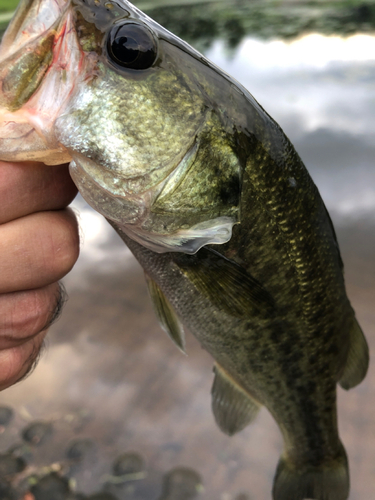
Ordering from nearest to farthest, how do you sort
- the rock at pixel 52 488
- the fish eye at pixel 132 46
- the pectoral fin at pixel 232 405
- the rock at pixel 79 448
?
the fish eye at pixel 132 46 < the pectoral fin at pixel 232 405 < the rock at pixel 52 488 < the rock at pixel 79 448

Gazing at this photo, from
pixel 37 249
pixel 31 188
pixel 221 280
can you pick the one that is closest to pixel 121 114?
pixel 31 188

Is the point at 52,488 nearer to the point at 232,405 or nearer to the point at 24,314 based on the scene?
the point at 232,405

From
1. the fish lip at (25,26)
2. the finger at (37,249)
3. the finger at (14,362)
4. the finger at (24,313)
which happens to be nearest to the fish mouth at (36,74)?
the fish lip at (25,26)

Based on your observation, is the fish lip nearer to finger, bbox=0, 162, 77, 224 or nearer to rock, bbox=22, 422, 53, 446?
finger, bbox=0, 162, 77, 224

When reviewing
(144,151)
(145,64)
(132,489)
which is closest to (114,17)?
(145,64)

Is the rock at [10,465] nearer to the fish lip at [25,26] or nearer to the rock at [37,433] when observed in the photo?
the rock at [37,433]

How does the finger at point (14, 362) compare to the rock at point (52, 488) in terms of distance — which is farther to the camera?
the rock at point (52, 488)

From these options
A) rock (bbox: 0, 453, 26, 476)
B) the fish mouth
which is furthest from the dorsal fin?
rock (bbox: 0, 453, 26, 476)
